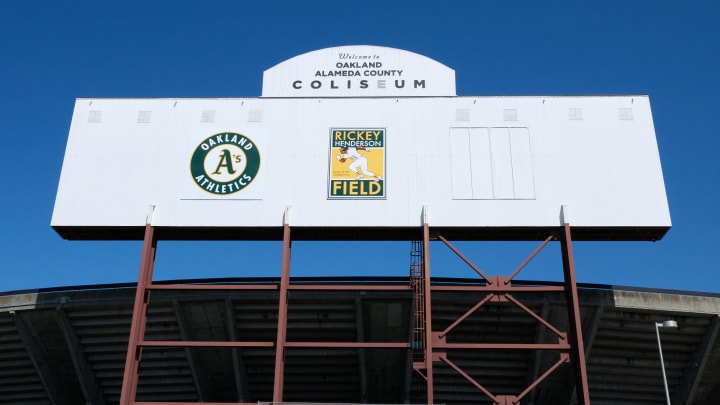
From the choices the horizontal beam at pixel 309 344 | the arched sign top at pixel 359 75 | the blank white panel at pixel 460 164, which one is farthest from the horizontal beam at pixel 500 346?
the arched sign top at pixel 359 75

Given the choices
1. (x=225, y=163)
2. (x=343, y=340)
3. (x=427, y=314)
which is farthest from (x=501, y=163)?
(x=225, y=163)

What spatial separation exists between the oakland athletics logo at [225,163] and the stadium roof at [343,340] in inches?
205

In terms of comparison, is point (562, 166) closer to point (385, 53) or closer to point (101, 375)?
point (385, 53)

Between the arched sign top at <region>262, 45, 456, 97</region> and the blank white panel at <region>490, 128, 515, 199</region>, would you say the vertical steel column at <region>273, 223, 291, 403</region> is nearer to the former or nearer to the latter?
the arched sign top at <region>262, 45, 456, 97</region>

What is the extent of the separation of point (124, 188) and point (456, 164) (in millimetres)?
14293

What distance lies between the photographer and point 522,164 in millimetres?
28672

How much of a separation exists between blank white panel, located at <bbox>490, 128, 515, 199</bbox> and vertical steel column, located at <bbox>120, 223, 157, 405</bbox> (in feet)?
47.9

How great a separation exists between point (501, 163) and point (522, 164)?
90cm

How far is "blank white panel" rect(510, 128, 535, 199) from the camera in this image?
A: 92.4 feet

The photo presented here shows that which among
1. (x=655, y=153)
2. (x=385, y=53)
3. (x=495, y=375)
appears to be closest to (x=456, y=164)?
(x=385, y=53)

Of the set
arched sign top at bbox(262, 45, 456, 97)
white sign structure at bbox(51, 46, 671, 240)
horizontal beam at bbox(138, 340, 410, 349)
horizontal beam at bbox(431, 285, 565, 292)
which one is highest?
arched sign top at bbox(262, 45, 456, 97)

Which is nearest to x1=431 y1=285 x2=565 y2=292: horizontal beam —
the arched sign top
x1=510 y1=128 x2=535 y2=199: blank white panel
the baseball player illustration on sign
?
x1=510 y1=128 x2=535 y2=199: blank white panel

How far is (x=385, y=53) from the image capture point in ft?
102

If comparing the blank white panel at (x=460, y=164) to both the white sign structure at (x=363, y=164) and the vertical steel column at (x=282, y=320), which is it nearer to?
the white sign structure at (x=363, y=164)
